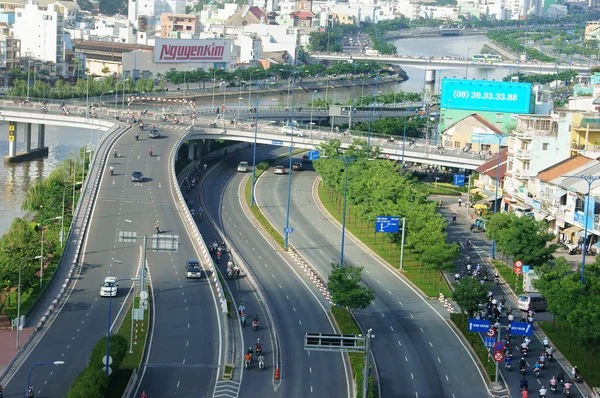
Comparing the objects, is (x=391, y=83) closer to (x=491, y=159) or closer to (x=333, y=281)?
(x=491, y=159)

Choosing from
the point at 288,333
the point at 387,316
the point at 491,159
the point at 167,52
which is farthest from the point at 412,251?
the point at 167,52

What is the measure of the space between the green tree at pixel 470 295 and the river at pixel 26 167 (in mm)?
30682

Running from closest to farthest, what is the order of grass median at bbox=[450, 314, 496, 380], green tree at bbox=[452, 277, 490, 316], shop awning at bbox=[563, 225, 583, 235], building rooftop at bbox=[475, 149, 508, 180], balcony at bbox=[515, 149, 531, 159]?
1. grass median at bbox=[450, 314, 496, 380]
2. green tree at bbox=[452, 277, 490, 316]
3. shop awning at bbox=[563, 225, 583, 235]
4. balcony at bbox=[515, 149, 531, 159]
5. building rooftop at bbox=[475, 149, 508, 180]

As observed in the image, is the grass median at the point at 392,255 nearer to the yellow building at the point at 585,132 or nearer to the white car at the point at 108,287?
the yellow building at the point at 585,132

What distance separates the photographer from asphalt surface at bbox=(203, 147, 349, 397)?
41.1 metres

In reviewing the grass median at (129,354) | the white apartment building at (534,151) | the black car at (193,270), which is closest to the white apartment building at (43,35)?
the white apartment building at (534,151)

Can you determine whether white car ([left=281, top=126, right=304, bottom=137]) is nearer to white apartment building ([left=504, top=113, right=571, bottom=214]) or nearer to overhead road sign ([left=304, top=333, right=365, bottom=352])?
white apartment building ([left=504, top=113, right=571, bottom=214])

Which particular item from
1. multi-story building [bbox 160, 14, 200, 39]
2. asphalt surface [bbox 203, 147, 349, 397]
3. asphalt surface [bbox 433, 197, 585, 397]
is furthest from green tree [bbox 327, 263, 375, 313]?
multi-story building [bbox 160, 14, 200, 39]

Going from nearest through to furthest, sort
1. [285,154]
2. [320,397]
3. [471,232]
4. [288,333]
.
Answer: [320,397]
[288,333]
[471,232]
[285,154]

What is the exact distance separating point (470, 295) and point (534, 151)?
81.3 ft

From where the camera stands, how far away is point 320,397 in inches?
1575

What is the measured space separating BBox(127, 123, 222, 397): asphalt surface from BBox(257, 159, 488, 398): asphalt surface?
21.3 feet

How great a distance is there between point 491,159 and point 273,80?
7892 centimetres

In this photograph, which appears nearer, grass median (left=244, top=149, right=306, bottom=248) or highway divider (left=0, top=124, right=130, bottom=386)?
highway divider (left=0, top=124, right=130, bottom=386)
